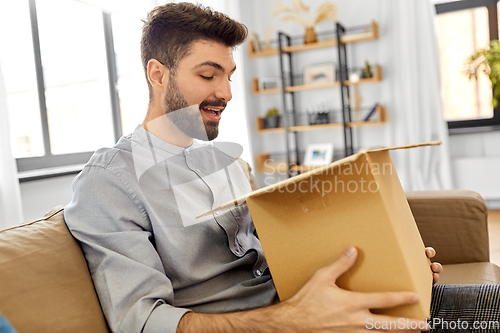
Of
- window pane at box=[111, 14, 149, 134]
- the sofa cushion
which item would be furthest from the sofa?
window pane at box=[111, 14, 149, 134]

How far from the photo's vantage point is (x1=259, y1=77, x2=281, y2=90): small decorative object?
374 cm

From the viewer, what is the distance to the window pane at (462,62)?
3.34 m

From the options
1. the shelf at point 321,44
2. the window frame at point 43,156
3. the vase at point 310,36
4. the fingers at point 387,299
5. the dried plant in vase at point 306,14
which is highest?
the dried plant in vase at point 306,14

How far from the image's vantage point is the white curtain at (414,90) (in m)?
3.22

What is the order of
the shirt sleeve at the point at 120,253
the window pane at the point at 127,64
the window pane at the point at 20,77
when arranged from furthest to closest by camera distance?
the window pane at the point at 127,64
the window pane at the point at 20,77
the shirt sleeve at the point at 120,253

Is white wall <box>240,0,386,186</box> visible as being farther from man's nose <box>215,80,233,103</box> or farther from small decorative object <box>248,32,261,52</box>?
man's nose <box>215,80,233,103</box>

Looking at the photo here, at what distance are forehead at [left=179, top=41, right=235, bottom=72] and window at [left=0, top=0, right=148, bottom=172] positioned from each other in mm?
1272

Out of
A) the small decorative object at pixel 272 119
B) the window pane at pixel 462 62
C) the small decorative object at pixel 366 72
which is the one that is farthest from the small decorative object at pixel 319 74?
the window pane at pixel 462 62

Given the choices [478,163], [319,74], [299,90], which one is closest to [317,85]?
[319,74]

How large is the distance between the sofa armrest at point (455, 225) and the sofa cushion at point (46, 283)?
101 centimetres

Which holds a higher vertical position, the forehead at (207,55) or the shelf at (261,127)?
the forehead at (207,55)

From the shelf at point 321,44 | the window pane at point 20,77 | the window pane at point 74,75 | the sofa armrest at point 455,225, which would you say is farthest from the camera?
the shelf at point 321,44

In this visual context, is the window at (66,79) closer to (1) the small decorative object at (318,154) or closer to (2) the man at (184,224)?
(2) the man at (184,224)

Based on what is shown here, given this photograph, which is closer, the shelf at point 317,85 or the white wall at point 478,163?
the white wall at point 478,163
